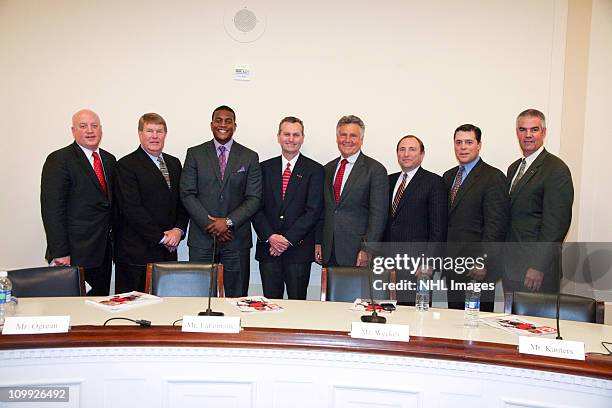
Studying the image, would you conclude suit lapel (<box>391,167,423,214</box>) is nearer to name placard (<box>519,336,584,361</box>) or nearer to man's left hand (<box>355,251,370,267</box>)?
man's left hand (<box>355,251,370,267</box>)

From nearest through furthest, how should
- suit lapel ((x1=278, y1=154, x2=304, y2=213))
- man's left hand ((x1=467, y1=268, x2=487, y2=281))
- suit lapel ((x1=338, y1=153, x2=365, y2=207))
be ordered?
man's left hand ((x1=467, y1=268, x2=487, y2=281)) → suit lapel ((x1=338, y1=153, x2=365, y2=207)) → suit lapel ((x1=278, y1=154, x2=304, y2=213))

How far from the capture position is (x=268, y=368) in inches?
75.0

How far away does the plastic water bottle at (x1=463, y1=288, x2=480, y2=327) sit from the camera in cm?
223

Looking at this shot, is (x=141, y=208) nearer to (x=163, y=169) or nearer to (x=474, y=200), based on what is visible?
(x=163, y=169)

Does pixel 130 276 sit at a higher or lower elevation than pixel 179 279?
lower

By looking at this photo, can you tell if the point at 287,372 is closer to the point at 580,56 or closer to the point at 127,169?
the point at 127,169

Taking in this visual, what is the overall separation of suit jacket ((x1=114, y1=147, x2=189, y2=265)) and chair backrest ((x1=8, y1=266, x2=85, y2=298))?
0.99 meters

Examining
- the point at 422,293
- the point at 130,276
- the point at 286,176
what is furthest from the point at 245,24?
the point at 422,293

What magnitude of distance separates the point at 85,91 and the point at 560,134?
13.7ft

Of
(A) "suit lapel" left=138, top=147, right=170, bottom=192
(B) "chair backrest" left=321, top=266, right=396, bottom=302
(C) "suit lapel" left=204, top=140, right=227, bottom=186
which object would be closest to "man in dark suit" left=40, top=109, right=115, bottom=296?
(A) "suit lapel" left=138, top=147, right=170, bottom=192

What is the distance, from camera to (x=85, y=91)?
4637 mm

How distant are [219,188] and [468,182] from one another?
177cm

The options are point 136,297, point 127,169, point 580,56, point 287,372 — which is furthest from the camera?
point 580,56

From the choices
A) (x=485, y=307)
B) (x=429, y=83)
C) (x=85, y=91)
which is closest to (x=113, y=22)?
(x=85, y=91)
